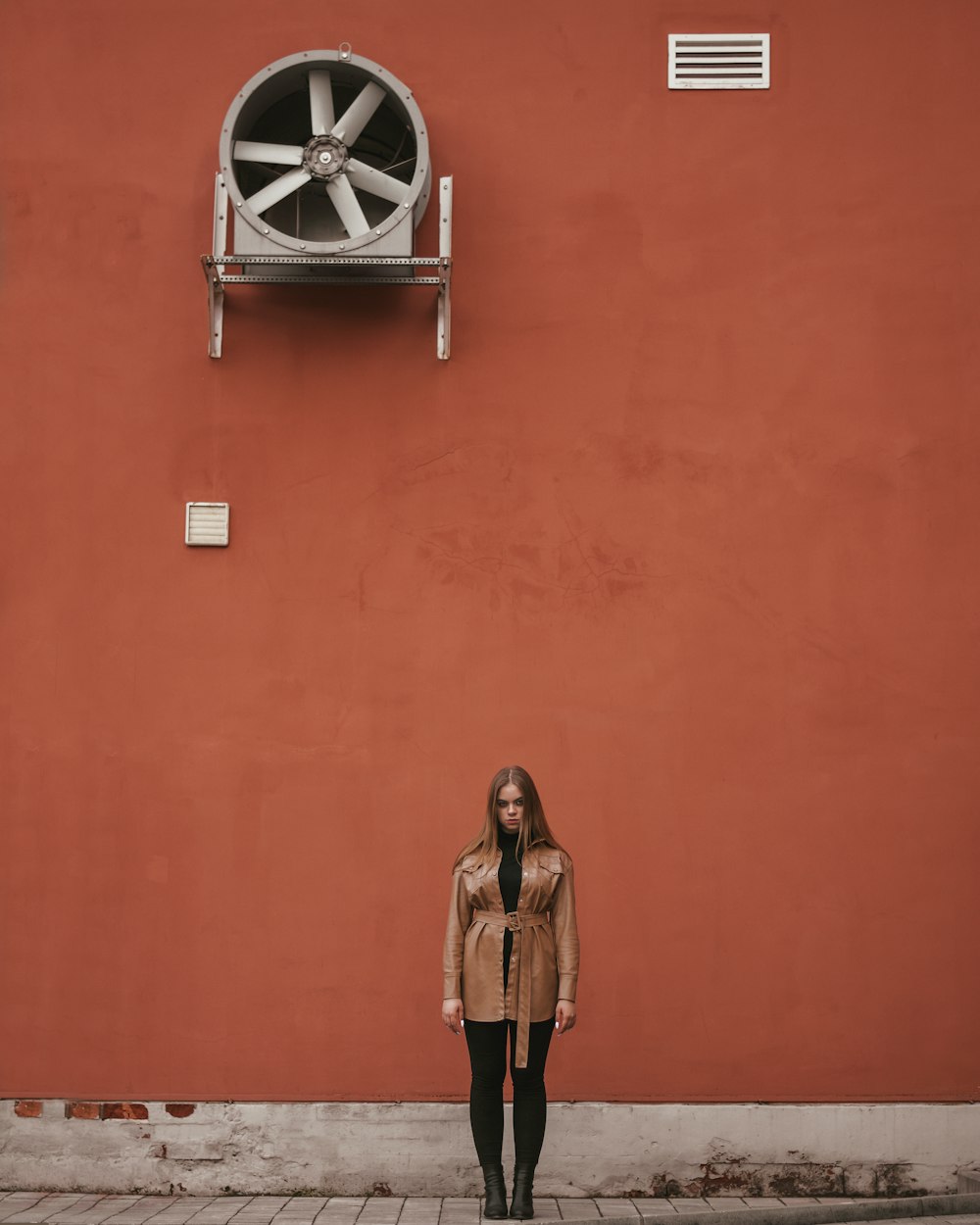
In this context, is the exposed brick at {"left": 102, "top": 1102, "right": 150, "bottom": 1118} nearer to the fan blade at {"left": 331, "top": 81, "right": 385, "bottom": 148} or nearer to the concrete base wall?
the concrete base wall

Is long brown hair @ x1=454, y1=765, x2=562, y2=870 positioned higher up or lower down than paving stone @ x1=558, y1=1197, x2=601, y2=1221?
higher up

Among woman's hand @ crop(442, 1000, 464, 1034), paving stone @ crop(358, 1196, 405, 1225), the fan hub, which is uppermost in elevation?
the fan hub

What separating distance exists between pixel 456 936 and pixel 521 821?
1.63 ft

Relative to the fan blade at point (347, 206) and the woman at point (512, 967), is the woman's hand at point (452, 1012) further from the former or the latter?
the fan blade at point (347, 206)

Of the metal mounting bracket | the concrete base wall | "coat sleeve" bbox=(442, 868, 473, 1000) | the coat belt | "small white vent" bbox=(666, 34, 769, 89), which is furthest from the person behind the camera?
"small white vent" bbox=(666, 34, 769, 89)

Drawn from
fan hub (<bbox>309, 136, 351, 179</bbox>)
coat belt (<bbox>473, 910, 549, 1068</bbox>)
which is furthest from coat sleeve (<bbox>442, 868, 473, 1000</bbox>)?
fan hub (<bbox>309, 136, 351, 179</bbox>)

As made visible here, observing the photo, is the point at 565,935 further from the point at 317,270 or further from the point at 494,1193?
the point at 317,270

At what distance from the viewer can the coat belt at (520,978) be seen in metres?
4.50

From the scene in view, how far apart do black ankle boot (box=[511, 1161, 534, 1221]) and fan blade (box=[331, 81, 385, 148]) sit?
4.16m

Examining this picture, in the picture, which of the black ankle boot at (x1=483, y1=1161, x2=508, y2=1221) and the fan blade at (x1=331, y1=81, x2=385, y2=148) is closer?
the black ankle boot at (x1=483, y1=1161, x2=508, y2=1221)

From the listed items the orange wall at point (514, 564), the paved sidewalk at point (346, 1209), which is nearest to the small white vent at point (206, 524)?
the orange wall at point (514, 564)

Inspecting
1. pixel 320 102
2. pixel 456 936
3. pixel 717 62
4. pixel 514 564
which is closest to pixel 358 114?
pixel 320 102

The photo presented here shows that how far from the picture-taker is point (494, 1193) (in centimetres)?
453

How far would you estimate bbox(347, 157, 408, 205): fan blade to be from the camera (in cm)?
525
